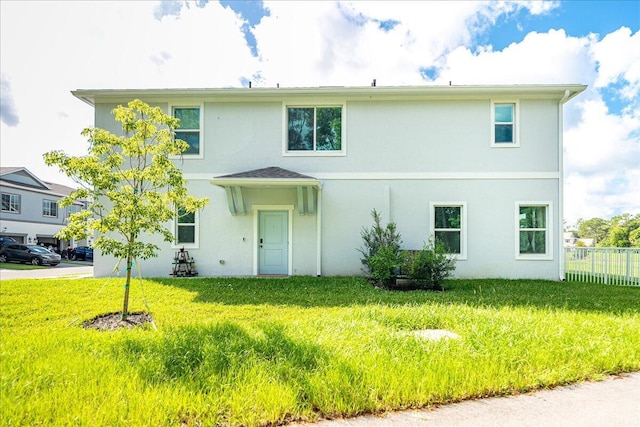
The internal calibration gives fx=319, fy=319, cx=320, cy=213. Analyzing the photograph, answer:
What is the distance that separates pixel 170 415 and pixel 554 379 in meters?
3.57

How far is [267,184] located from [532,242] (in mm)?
8616

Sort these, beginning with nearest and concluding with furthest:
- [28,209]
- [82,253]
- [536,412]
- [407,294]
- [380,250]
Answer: [536,412] → [407,294] → [380,250] → [82,253] → [28,209]

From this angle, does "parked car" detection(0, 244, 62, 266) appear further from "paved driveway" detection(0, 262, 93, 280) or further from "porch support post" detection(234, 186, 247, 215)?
"porch support post" detection(234, 186, 247, 215)

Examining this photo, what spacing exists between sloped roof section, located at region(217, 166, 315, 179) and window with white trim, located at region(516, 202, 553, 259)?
6.93m

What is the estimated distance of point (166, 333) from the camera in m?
4.35

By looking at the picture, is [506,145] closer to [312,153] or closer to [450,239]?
[450,239]

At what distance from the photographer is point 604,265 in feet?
33.6

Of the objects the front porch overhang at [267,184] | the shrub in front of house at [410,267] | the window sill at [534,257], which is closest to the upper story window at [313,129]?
the front porch overhang at [267,184]

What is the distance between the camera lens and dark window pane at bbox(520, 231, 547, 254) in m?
10.2

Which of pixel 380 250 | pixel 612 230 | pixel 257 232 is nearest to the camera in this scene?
pixel 380 250

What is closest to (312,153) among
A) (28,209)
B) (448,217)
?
(448,217)

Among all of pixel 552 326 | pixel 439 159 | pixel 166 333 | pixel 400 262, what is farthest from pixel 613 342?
pixel 439 159

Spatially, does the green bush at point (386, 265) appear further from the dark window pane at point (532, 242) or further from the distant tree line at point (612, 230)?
the distant tree line at point (612, 230)

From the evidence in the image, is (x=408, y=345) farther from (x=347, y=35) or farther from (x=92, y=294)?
(x=347, y=35)
